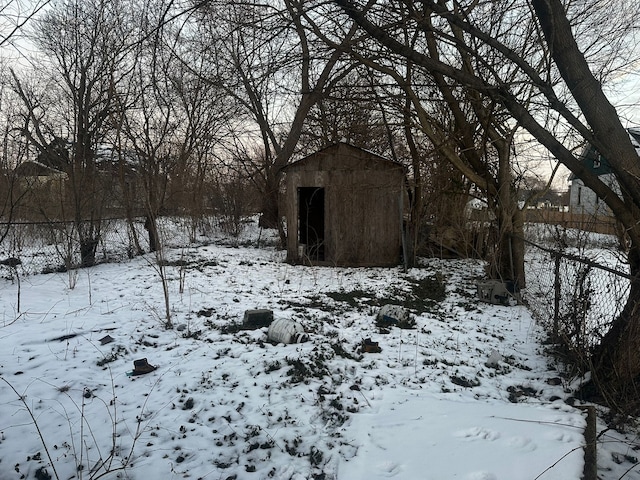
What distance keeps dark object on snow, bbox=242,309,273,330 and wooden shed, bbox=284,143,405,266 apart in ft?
16.2

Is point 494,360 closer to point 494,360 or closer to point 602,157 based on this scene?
point 494,360

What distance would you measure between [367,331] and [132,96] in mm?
9162

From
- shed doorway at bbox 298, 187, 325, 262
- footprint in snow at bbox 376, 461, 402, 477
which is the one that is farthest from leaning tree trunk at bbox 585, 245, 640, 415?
shed doorway at bbox 298, 187, 325, 262

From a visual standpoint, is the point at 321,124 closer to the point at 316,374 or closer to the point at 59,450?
the point at 316,374

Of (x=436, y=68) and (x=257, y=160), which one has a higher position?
(x=257, y=160)

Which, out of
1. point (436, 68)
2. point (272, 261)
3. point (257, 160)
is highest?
point (257, 160)

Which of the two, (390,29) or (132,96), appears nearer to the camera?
(390,29)

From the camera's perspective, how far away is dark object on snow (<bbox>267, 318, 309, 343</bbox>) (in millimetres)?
4699

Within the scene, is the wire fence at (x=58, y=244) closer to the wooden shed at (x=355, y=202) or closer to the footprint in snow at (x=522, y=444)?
the wooden shed at (x=355, y=202)

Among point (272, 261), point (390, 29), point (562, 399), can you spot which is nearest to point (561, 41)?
point (390, 29)

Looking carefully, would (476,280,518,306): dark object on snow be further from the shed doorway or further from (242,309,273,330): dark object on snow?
the shed doorway

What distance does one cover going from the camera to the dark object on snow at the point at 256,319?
17.1 feet

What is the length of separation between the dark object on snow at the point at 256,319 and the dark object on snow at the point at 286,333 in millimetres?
428

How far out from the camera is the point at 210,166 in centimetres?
1742
